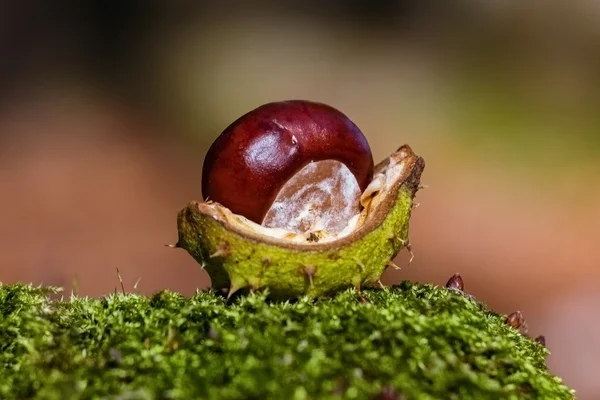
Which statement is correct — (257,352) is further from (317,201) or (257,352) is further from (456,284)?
(456,284)

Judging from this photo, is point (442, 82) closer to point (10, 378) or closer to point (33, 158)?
point (33, 158)

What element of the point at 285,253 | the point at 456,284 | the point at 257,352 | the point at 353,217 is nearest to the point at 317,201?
the point at 353,217

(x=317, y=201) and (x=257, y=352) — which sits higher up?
(x=317, y=201)

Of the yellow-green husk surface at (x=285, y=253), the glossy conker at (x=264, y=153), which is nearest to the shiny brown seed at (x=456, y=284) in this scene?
the yellow-green husk surface at (x=285, y=253)

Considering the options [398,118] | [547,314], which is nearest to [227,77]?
[398,118]

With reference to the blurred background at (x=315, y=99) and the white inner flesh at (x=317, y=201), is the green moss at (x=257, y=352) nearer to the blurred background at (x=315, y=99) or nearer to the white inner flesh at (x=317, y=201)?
the white inner flesh at (x=317, y=201)

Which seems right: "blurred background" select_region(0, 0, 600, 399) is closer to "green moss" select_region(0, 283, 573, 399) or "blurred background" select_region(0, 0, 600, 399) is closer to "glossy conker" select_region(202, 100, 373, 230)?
"glossy conker" select_region(202, 100, 373, 230)

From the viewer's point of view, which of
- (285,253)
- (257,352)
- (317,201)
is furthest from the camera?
(317,201)
